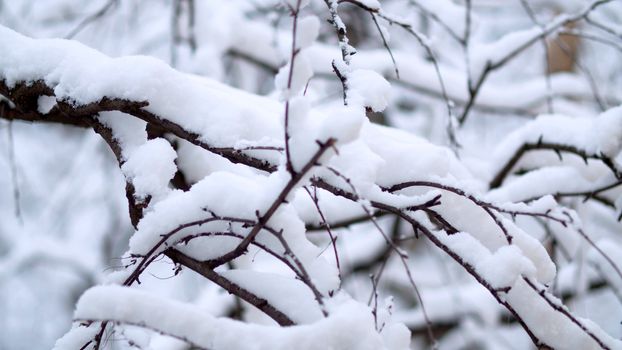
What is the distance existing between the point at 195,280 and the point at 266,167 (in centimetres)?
372

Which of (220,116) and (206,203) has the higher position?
(220,116)

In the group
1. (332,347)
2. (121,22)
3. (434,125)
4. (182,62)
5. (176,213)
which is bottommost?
(332,347)

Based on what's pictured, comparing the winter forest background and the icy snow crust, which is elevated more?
the winter forest background

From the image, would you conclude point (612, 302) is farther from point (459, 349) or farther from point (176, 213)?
point (176, 213)

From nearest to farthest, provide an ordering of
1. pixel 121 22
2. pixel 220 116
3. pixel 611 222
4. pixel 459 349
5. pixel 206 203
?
1. pixel 206 203
2. pixel 220 116
3. pixel 611 222
4. pixel 121 22
5. pixel 459 349

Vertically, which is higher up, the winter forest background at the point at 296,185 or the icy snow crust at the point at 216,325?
the winter forest background at the point at 296,185

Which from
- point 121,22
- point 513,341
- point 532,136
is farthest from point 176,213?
point 513,341

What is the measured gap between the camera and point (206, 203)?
2.02ft

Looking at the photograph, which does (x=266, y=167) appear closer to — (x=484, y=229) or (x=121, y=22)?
(x=484, y=229)

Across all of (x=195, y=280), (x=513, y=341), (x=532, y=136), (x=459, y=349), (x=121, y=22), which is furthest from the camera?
(x=513, y=341)

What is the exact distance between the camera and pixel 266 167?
27.1 inches

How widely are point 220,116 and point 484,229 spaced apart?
43 cm

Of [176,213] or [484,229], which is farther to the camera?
[484,229]

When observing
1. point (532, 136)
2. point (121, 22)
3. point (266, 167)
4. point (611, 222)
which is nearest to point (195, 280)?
point (121, 22)
